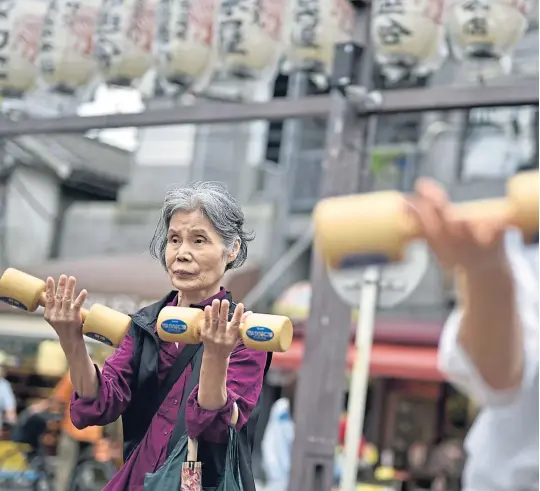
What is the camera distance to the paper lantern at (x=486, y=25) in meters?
5.60

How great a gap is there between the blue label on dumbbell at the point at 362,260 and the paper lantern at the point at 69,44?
598cm

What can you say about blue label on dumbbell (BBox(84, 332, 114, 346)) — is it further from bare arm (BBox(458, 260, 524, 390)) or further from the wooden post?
the wooden post

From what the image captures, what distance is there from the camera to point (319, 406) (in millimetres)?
5582

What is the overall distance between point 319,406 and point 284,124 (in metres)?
9.27

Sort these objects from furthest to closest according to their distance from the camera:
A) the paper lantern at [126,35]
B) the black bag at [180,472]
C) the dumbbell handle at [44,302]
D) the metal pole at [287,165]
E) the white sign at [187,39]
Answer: the metal pole at [287,165]
the paper lantern at [126,35]
the white sign at [187,39]
the dumbbell handle at [44,302]
the black bag at [180,472]

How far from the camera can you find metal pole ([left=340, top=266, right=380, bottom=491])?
509 cm

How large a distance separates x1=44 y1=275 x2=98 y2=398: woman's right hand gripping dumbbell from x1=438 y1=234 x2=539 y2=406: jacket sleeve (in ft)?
2.81

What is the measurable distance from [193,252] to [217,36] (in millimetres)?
4546

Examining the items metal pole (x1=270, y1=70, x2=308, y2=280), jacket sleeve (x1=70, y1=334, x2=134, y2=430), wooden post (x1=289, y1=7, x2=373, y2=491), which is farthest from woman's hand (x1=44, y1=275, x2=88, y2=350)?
metal pole (x1=270, y1=70, x2=308, y2=280)

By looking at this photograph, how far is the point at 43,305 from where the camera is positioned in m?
2.18

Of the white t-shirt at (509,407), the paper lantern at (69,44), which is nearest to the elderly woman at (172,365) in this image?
the white t-shirt at (509,407)

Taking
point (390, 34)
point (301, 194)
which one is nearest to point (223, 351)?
point (390, 34)

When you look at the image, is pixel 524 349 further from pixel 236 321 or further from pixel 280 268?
pixel 280 268

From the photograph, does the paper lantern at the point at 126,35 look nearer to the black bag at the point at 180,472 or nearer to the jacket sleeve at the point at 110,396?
the jacket sleeve at the point at 110,396
